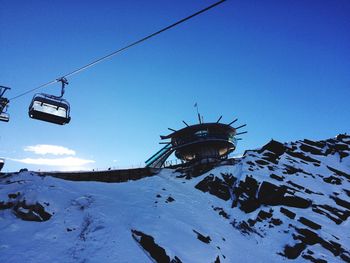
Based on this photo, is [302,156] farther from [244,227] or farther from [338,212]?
[244,227]

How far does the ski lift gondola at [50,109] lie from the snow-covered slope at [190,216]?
5602mm

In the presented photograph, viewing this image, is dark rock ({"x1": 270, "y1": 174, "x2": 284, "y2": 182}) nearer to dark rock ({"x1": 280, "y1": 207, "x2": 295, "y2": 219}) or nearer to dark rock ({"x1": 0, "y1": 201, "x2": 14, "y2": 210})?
dark rock ({"x1": 280, "y1": 207, "x2": 295, "y2": 219})

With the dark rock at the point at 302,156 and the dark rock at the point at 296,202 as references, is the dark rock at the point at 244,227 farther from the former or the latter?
the dark rock at the point at 302,156

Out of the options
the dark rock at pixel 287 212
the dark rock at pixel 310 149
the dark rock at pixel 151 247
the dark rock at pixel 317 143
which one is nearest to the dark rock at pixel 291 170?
the dark rock at pixel 310 149

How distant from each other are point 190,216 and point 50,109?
12053 mm

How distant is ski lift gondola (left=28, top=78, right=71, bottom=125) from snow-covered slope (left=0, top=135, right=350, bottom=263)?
560 centimetres

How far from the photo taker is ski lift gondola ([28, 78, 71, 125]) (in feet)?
43.7

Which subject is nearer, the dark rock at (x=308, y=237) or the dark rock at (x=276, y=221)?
the dark rock at (x=308, y=237)

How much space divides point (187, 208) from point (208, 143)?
20.3m

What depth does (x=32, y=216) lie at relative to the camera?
50.1ft

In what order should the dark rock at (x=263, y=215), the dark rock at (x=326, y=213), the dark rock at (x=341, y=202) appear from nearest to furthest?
1. the dark rock at (x=263, y=215)
2. the dark rock at (x=326, y=213)
3. the dark rock at (x=341, y=202)

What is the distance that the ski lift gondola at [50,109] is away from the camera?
1332cm

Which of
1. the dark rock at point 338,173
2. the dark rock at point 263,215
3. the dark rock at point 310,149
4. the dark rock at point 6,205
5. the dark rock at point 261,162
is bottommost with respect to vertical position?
the dark rock at point 263,215

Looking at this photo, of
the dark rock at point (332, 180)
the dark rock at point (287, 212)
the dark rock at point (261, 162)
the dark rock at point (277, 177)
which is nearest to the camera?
the dark rock at point (287, 212)
